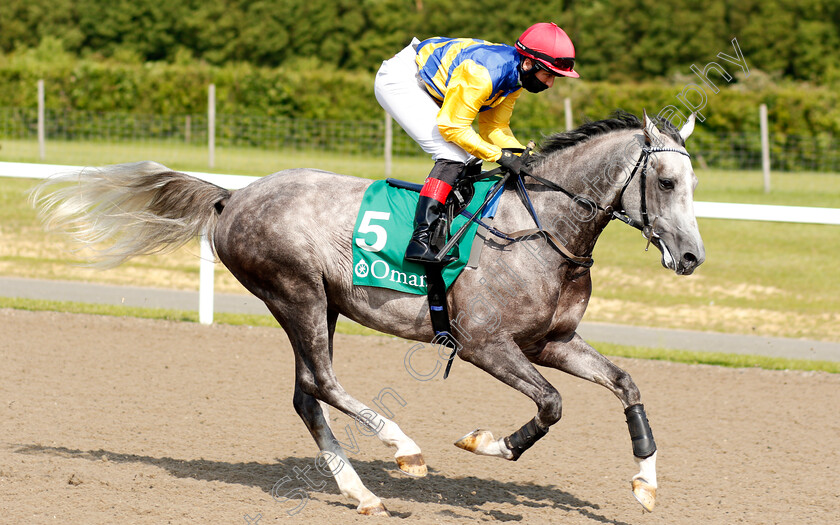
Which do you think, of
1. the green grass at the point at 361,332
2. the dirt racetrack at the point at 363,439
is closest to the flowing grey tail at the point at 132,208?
the dirt racetrack at the point at 363,439

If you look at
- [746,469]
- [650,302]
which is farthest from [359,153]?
[746,469]

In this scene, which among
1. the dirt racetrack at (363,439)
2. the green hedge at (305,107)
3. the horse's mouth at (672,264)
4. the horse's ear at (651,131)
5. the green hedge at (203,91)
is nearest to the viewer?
the horse's mouth at (672,264)

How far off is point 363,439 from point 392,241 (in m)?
1.72

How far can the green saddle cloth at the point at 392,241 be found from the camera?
4.30m

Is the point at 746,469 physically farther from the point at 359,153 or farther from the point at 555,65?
the point at 359,153

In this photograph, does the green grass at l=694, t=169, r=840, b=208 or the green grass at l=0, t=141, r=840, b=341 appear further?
the green grass at l=694, t=169, r=840, b=208

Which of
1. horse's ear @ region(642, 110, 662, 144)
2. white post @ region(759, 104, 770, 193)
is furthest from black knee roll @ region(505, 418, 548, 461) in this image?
white post @ region(759, 104, 770, 193)

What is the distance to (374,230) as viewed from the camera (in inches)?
174

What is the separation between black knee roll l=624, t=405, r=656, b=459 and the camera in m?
4.09

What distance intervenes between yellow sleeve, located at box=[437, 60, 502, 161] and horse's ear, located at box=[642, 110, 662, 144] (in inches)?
25.9

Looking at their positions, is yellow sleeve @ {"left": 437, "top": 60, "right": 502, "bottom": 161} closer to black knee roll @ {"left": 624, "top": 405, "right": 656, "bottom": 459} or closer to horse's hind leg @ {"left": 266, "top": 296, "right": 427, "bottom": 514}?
horse's hind leg @ {"left": 266, "top": 296, "right": 427, "bottom": 514}

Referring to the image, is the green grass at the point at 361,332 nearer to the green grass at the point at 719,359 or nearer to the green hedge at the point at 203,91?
the green grass at the point at 719,359

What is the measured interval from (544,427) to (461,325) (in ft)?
1.93

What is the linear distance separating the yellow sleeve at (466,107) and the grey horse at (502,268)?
0.34 m
